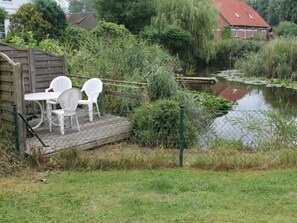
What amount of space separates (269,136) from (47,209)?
465 centimetres

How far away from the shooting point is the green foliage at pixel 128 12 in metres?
27.3

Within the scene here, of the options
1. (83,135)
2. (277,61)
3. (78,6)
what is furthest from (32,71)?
(78,6)

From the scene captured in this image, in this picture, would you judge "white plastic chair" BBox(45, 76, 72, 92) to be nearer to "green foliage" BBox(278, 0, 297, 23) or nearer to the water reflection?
the water reflection

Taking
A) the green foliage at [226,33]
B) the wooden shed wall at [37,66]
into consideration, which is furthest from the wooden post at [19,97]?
the green foliage at [226,33]

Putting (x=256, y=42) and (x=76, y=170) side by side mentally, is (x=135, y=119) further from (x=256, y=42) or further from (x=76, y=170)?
(x=256, y=42)

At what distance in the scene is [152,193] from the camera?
4.27 metres

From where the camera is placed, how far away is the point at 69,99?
6.58 metres

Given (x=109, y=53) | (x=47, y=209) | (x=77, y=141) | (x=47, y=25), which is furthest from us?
(x=47, y=25)

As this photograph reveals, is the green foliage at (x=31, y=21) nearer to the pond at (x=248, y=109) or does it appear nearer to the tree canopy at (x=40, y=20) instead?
the tree canopy at (x=40, y=20)

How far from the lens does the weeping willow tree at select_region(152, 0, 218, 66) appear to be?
26.0m

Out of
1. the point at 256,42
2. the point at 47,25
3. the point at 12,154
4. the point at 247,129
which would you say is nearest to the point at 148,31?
the point at 47,25

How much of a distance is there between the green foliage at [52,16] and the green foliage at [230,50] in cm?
1400

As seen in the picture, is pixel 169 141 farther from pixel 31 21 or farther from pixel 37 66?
pixel 31 21

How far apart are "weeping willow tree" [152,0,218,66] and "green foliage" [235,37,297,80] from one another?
4.85m
